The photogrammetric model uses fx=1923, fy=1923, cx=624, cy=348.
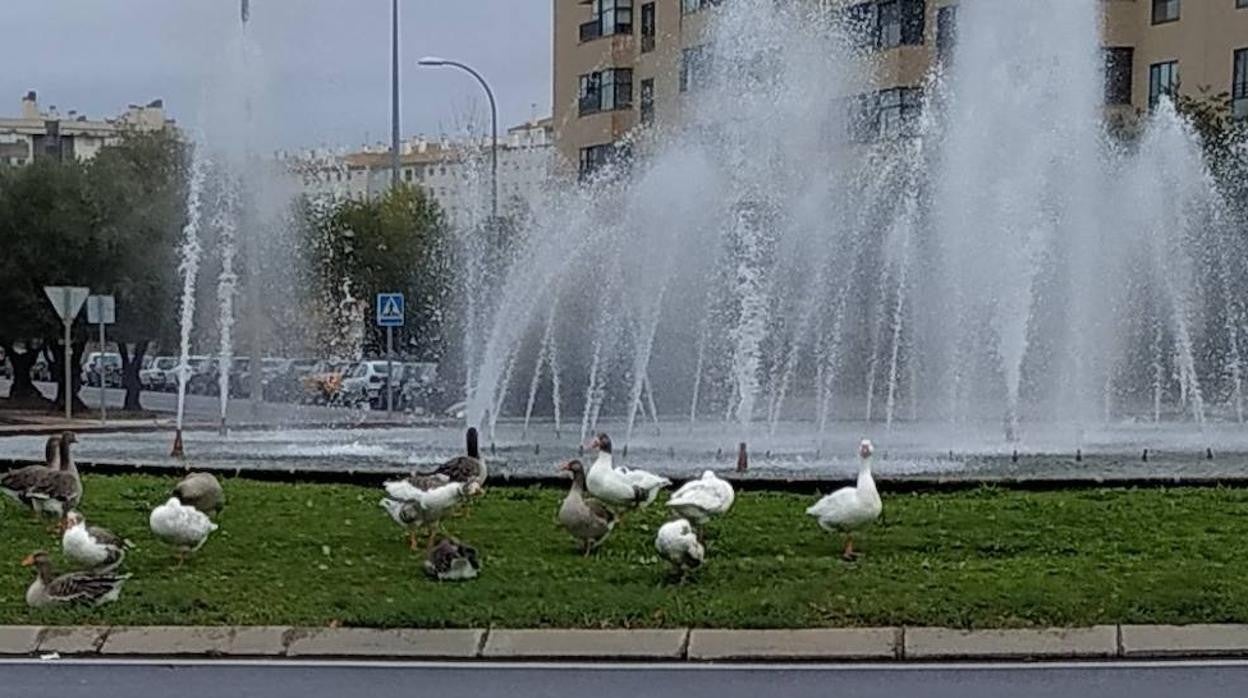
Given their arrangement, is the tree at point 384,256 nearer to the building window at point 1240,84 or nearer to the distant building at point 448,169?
the distant building at point 448,169

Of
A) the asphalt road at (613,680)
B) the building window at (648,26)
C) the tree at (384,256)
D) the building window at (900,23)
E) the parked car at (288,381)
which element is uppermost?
the building window at (648,26)

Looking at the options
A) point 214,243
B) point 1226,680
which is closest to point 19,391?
point 214,243

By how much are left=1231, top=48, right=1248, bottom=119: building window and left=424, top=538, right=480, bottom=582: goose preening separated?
3873 centimetres

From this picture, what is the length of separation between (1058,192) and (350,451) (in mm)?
11419

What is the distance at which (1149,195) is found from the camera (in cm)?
3102

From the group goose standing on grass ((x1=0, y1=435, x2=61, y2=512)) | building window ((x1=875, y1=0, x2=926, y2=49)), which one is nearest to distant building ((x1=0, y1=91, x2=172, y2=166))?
building window ((x1=875, y1=0, x2=926, y2=49))

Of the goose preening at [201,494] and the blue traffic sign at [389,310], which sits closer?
the goose preening at [201,494]

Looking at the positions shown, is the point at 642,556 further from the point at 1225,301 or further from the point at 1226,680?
the point at 1225,301

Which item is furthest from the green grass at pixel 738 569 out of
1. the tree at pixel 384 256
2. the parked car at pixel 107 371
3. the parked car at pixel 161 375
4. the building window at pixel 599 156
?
the parked car at pixel 107 371

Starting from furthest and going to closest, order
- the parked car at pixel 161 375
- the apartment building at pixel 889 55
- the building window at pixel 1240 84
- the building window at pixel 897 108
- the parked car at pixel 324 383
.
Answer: the parked car at pixel 161 375
the parked car at pixel 324 383
the building window at pixel 897 108
the apartment building at pixel 889 55
the building window at pixel 1240 84

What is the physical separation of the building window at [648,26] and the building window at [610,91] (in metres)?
1.11

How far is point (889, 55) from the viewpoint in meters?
51.7

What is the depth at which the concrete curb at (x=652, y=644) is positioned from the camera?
10.2 meters

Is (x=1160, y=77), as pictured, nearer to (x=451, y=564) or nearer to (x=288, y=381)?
(x=288, y=381)
